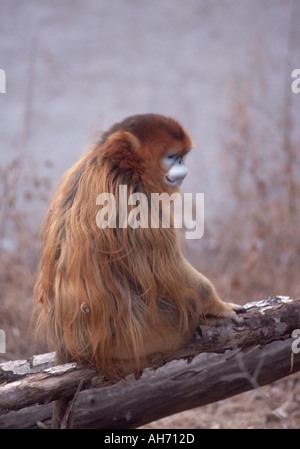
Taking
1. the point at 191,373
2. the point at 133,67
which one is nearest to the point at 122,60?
the point at 133,67

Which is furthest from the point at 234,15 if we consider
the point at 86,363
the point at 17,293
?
the point at 86,363

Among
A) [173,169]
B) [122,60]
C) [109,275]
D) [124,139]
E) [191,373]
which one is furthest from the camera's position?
[122,60]

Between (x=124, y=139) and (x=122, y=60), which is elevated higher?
(x=122, y=60)

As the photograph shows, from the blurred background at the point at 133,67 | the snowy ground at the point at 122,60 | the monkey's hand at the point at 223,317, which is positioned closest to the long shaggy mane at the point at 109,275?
the monkey's hand at the point at 223,317

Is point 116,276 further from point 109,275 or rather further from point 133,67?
point 133,67

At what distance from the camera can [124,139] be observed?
318cm

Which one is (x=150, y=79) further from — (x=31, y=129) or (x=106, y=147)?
(x=106, y=147)

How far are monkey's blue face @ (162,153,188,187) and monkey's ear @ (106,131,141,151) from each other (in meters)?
0.22

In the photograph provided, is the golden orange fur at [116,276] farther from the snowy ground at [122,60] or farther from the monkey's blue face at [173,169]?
the snowy ground at [122,60]

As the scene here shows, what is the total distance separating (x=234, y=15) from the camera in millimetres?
9492

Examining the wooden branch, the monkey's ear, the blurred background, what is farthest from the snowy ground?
the monkey's ear

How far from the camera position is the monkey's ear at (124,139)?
10.4 ft

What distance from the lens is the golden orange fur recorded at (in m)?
3.02

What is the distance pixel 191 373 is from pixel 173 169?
1351mm
